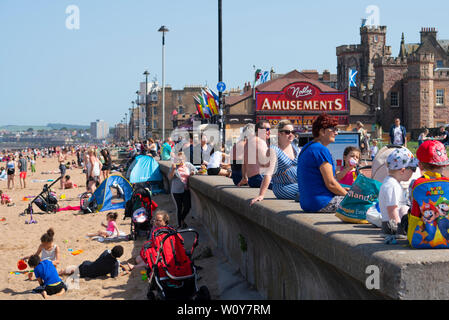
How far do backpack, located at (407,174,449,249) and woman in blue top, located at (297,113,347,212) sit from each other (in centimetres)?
155

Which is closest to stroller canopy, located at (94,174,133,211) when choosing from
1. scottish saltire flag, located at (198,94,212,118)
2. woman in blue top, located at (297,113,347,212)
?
woman in blue top, located at (297,113,347,212)

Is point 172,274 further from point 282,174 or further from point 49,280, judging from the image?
point 49,280

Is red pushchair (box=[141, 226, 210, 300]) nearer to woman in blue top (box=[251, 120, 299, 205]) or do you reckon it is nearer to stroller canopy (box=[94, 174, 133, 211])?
woman in blue top (box=[251, 120, 299, 205])

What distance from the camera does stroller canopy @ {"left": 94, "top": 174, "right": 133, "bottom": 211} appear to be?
53.0ft

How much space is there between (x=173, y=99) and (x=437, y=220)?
110m

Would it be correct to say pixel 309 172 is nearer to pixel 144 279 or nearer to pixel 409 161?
pixel 409 161

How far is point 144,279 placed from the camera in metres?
8.66

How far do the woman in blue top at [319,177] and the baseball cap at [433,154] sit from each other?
4.53 ft

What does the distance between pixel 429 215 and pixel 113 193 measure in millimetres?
13822

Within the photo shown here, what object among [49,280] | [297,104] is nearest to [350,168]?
[49,280]

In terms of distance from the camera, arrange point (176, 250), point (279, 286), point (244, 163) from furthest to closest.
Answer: point (244, 163)
point (176, 250)
point (279, 286)

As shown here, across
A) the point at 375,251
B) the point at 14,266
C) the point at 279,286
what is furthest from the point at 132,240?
the point at 375,251

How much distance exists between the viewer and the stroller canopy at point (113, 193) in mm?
16156

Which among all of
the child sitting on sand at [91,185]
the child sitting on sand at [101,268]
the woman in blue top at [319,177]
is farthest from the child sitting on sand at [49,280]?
the child sitting on sand at [91,185]
